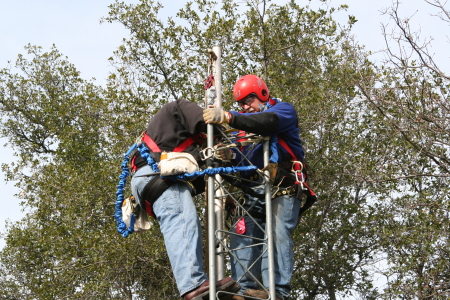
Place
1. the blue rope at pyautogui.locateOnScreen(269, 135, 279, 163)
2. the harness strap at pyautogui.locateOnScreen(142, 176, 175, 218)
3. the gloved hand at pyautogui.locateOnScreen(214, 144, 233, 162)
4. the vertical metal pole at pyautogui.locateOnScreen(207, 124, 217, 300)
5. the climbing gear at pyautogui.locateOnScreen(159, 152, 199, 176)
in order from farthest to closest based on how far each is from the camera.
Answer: the blue rope at pyautogui.locateOnScreen(269, 135, 279, 163) < the gloved hand at pyautogui.locateOnScreen(214, 144, 233, 162) < the harness strap at pyautogui.locateOnScreen(142, 176, 175, 218) < the climbing gear at pyautogui.locateOnScreen(159, 152, 199, 176) < the vertical metal pole at pyautogui.locateOnScreen(207, 124, 217, 300)

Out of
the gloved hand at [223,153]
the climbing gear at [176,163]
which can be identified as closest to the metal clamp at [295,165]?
the gloved hand at [223,153]

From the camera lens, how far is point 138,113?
14.6 meters

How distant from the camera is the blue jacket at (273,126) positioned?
21.8 ft

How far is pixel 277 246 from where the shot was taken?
6.79 metres

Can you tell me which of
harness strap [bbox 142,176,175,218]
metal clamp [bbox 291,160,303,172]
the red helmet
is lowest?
harness strap [bbox 142,176,175,218]

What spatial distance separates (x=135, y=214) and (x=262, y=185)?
1.31 metres

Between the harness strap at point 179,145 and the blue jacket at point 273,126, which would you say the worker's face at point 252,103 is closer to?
the blue jacket at point 273,126

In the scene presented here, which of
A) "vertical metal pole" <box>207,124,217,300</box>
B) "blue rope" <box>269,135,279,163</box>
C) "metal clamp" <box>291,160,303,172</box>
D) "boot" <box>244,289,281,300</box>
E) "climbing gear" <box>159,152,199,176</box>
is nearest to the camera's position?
"vertical metal pole" <box>207,124,217,300</box>

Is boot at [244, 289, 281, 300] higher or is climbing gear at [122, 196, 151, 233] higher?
climbing gear at [122, 196, 151, 233]

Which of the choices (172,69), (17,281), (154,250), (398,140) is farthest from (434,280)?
(17,281)

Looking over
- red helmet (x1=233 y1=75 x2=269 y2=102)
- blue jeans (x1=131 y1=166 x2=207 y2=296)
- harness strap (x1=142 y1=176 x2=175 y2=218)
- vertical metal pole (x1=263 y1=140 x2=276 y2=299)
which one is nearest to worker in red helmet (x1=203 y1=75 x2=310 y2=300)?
red helmet (x1=233 y1=75 x2=269 y2=102)

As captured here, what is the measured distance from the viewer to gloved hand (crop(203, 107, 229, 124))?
643cm

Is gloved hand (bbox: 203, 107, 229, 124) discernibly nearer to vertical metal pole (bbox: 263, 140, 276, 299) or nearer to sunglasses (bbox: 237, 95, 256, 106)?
vertical metal pole (bbox: 263, 140, 276, 299)

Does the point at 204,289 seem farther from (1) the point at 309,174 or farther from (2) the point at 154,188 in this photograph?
(1) the point at 309,174
